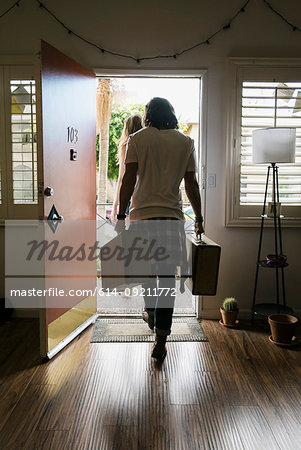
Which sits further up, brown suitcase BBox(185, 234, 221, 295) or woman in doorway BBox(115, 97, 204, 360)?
woman in doorway BBox(115, 97, 204, 360)

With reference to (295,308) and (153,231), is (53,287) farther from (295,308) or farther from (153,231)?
(295,308)

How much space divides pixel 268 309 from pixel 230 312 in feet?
1.05

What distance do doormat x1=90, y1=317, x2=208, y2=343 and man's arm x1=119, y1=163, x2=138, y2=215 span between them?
108 cm

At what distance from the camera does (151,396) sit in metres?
2.29

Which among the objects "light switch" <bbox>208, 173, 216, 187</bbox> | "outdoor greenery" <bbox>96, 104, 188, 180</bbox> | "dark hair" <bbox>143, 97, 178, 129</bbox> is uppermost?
"outdoor greenery" <bbox>96, 104, 188, 180</bbox>

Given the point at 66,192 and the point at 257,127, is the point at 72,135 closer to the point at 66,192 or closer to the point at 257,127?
the point at 66,192

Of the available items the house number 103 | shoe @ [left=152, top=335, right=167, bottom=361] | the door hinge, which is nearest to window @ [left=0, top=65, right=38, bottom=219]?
the house number 103

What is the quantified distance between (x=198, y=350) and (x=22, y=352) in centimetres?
121

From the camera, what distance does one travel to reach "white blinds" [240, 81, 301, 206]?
346 centimetres

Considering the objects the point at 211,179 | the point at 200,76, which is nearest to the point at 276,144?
the point at 211,179

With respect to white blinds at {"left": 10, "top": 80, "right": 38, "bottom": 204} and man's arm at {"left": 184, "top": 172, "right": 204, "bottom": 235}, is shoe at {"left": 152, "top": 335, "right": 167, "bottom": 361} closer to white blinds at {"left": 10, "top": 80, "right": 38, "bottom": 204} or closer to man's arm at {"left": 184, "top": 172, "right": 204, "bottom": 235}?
man's arm at {"left": 184, "top": 172, "right": 204, "bottom": 235}

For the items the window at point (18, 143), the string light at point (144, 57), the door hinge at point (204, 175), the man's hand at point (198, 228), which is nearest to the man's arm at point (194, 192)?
the man's hand at point (198, 228)

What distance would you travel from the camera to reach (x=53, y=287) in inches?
113

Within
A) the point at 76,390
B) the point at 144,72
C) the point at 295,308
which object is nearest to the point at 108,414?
the point at 76,390
